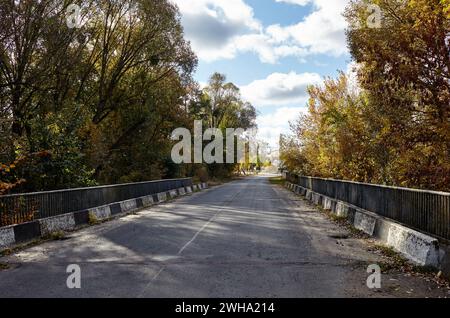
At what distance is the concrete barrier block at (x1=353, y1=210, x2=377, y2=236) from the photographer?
41.2 ft

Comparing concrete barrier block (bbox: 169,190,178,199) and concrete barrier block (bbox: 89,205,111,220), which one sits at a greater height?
concrete barrier block (bbox: 89,205,111,220)

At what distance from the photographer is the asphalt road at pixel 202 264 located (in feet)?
22.1

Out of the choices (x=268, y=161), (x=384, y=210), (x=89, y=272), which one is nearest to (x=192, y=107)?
(x=384, y=210)

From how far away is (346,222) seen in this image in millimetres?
15844


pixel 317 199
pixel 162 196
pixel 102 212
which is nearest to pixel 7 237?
pixel 102 212

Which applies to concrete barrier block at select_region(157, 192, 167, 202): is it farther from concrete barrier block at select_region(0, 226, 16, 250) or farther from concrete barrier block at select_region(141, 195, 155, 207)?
concrete barrier block at select_region(0, 226, 16, 250)

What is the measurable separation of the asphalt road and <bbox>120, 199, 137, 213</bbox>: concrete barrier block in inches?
201

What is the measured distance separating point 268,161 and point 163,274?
193 metres

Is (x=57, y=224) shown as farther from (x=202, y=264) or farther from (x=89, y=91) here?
(x=89, y=91)

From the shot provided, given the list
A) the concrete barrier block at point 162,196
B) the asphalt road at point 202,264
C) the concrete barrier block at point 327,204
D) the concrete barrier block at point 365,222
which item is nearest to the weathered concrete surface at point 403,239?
the concrete barrier block at point 365,222

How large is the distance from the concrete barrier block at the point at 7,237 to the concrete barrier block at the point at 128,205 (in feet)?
28.0

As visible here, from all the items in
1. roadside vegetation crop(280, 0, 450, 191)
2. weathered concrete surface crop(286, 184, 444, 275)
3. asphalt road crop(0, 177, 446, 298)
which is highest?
roadside vegetation crop(280, 0, 450, 191)

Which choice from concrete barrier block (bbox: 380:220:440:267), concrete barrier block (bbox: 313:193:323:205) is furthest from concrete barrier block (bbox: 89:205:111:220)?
concrete barrier block (bbox: 313:193:323:205)
